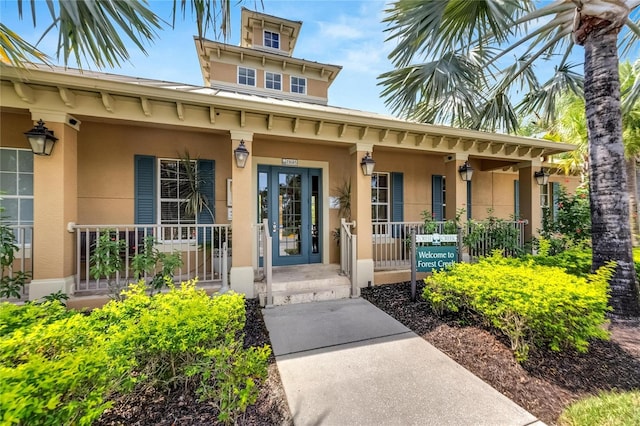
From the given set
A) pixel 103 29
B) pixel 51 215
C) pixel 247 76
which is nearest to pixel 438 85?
pixel 103 29

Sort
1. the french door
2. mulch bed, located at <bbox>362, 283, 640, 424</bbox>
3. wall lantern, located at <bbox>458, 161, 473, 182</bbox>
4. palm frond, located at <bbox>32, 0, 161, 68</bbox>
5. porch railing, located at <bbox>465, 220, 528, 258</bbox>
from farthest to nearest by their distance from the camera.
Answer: wall lantern, located at <bbox>458, 161, 473, 182</bbox> < porch railing, located at <bbox>465, 220, 528, 258</bbox> < the french door < mulch bed, located at <bbox>362, 283, 640, 424</bbox> < palm frond, located at <bbox>32, 0, 161, 68</bbox>

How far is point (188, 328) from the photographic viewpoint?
2035 millimetres

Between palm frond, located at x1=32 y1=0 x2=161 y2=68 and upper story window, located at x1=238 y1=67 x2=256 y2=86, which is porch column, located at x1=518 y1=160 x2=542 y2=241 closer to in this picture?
upper story window, located at x1=238 y1=67 x2=256 y2=86

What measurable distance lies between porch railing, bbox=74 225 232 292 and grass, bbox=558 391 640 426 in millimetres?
4453

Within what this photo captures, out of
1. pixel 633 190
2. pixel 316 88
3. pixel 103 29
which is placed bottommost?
pixel 633 190

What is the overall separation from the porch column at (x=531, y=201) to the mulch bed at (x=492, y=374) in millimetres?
3988

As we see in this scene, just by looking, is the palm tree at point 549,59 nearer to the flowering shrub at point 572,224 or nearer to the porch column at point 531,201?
the porch column at point 531,201

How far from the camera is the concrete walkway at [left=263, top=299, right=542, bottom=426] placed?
2104 mm

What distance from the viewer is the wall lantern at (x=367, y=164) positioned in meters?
5.40

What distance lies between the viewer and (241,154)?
4.56m

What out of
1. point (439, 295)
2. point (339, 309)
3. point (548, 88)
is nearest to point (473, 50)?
point (548, 88)

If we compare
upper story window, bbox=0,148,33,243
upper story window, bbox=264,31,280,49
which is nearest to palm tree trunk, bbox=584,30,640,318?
upper story window, bbox=264,31,280,49

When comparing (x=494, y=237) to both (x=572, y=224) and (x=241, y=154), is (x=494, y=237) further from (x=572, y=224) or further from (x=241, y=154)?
(x=241, y=154)

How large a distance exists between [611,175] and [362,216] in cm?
386
